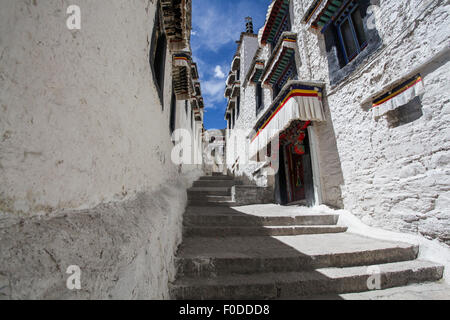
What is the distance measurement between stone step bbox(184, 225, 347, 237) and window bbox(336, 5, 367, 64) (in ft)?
12.9

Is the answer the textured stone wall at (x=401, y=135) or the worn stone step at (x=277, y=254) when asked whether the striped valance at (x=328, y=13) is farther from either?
the worn stone step at (x=277, y=254)

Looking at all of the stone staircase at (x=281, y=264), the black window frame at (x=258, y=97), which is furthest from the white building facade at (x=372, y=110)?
the black window frame at (x=258, y=97)

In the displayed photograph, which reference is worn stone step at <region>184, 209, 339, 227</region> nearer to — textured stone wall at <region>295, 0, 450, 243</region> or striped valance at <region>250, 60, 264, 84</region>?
textured stone wall at <region>295, 0, 450, 243</region>

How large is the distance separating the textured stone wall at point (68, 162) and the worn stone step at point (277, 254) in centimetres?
58

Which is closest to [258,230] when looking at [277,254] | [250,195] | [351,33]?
[277,254]

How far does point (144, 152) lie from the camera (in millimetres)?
2451

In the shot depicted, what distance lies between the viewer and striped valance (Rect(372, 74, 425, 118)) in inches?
117

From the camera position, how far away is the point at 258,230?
347 centimetres

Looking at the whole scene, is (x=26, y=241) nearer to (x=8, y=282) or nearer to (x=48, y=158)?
(x=8, y=282)

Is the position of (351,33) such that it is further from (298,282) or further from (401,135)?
(298,282)

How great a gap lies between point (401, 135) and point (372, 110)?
760mm
